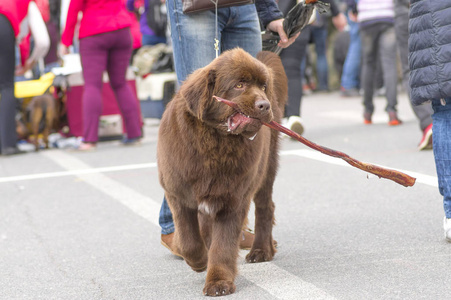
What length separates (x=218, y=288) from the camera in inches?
141

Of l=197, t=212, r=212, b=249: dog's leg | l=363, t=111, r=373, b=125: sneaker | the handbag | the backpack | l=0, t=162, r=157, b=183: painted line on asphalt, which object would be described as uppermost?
the handbag

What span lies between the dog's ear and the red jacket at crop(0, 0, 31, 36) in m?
6.02

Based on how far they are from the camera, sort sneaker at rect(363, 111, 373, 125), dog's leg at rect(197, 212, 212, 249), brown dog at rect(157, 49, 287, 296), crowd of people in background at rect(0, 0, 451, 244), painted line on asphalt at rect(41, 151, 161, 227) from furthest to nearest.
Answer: sneaker at rect(363, 111, 373, 125)
crowd of people in background at rect(0, 0, 451, 244)
painted line on asphalt at rect(41, 151, 161, 227)
dog's leg at rect(197, 212, 212, 249)
brown dog at rect(157, 49, 287, 296)

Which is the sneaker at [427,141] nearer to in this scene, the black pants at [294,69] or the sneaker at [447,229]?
the black pants at [294,69]

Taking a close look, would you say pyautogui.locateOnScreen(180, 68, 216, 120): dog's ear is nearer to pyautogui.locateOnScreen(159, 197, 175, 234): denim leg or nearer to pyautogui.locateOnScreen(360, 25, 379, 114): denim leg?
pyautogui.locateOnScreen(159, 197, 175, 234): denim leg

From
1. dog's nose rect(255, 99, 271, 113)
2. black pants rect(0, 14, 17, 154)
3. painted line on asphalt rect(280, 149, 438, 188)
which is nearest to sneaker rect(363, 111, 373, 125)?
painted line on asphalt rect(280, 149, 438, 188)

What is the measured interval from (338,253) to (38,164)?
5.31 meters

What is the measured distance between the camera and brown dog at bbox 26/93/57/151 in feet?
32.8

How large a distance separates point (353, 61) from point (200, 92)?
39.5ft

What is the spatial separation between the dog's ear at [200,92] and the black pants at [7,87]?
20.0 feet

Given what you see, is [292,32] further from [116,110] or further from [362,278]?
[116,110]

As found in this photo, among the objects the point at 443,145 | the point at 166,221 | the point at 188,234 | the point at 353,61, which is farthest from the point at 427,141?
the point at 353,61

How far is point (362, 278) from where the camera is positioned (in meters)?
3.76

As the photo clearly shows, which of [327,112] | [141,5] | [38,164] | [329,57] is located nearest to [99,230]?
[38,164]
